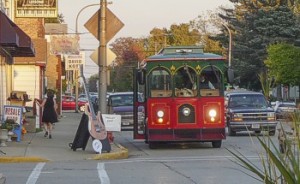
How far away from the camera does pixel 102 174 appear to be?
15.0 meters

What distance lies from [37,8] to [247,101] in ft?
32.8

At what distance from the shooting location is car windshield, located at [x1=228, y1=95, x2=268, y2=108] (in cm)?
3056

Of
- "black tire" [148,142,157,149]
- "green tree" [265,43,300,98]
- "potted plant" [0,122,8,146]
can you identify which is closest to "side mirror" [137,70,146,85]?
"black tire" [148,142,157,149]

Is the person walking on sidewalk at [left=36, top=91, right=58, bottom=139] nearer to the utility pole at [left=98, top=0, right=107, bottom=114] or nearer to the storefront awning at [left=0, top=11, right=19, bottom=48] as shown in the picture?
the utility pole at [left=98, top=0, right=107, bottom=114]

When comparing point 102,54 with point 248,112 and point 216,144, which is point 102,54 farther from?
point 248,112

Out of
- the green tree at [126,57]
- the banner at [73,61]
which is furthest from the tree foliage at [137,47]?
the banner at [73,61]

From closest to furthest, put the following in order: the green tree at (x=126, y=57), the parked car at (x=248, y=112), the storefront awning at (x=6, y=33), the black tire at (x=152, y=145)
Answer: the storefront awning at (x=6, y=33), the black tire at (x=152, y=145), the parked car at (x=248, y=112), the green tree at (x=126, y=57)

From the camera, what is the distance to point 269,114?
95.9 feet

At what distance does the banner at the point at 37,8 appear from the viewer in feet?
99.7

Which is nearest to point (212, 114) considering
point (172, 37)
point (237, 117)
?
point (237, 117)

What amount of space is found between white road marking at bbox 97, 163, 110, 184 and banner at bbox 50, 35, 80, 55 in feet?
114

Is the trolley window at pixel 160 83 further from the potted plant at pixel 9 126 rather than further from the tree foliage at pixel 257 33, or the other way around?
the tree foliage at pixel 257 33

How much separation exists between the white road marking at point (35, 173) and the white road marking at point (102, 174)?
130cm

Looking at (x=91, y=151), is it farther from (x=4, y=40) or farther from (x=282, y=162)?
(x=282, y=162)
